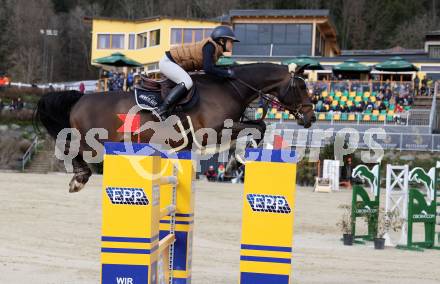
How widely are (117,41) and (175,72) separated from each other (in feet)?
138

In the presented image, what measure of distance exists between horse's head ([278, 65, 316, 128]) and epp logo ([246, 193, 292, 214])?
7.48 feet

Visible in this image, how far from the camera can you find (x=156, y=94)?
6648 mm

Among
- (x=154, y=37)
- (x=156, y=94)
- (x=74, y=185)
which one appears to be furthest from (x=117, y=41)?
(x=74, y=185)

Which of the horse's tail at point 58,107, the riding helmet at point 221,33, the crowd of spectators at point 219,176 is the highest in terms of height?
the riding helmet at point 221,33

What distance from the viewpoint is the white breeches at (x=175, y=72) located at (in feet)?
21.3

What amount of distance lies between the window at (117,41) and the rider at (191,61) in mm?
41591

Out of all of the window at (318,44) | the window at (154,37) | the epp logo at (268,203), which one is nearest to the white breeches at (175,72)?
the epp logo at (268,203)

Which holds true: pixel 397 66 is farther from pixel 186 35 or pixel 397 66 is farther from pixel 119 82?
pixel 186 35

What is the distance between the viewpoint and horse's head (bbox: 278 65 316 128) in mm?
7000

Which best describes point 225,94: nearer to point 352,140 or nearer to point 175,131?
point 175,131

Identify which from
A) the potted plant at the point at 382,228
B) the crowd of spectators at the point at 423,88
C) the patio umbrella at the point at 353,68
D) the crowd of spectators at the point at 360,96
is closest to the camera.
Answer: the potted plant at the point at 382,228

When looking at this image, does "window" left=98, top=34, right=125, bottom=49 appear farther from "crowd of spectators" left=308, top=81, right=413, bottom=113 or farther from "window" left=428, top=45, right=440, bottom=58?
"crowd of spectators" left=308, top=81, right=413, bottom=113

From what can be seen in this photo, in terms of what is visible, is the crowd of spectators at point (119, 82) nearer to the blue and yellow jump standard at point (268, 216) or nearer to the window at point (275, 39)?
the window at point (275, 39)

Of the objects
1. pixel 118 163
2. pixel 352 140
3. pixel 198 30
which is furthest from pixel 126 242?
pixel 198 30
